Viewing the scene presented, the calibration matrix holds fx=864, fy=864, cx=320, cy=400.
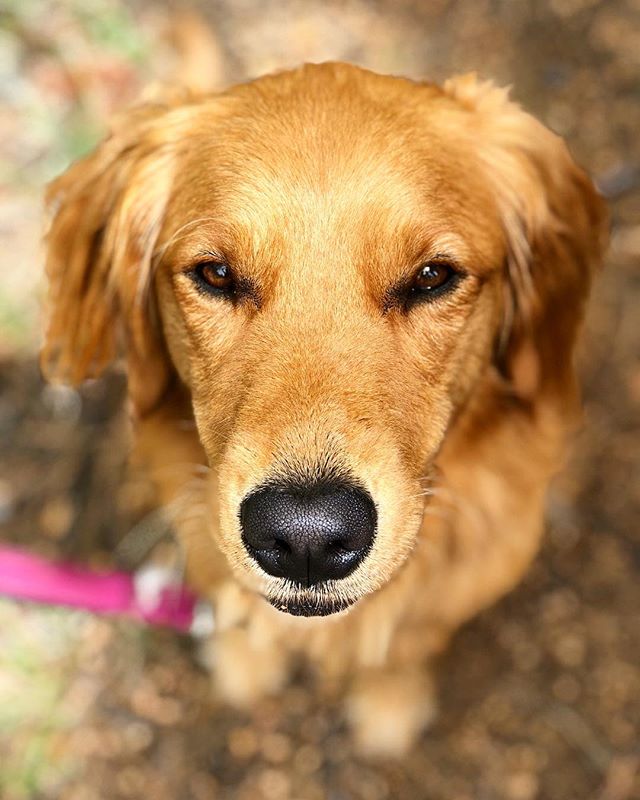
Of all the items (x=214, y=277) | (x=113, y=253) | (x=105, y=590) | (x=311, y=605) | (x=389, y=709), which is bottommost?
(x=389, y=709)

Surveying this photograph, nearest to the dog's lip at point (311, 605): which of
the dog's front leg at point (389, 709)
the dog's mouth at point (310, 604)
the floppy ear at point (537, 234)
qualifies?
the dog's mouth at point (310, 604)

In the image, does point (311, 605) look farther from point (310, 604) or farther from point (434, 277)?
point (434, 277)

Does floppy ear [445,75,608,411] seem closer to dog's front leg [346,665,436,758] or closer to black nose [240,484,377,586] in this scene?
black nose [240,484,377,586]

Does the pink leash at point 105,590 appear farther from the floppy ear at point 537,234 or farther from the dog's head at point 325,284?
the floppy ear at point 537,234

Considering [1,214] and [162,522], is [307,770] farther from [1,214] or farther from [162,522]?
[1,214]

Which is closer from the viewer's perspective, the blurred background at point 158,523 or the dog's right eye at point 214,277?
the dog's right eye at point 214,277

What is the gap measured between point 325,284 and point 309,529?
576 mm

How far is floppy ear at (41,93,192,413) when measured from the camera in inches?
97.0

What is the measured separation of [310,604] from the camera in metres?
2.00

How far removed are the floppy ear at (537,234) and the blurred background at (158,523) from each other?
1193 mm

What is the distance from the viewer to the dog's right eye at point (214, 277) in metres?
2.11

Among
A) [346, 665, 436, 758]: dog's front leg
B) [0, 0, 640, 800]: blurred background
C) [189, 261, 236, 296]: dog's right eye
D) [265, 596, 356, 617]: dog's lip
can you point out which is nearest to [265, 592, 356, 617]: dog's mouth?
[265, 596, 356, 617]: dog's lip

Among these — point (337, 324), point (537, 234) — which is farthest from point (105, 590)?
point (537, 234)

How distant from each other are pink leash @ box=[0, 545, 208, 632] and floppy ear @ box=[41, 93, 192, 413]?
2.57ft
